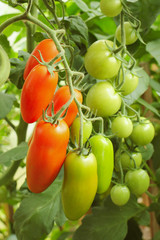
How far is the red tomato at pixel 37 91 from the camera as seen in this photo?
1.09ft

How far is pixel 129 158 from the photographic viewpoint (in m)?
0.51

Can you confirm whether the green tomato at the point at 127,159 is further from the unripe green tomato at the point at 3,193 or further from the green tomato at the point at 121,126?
the unripe green tomato at the point at 3,193

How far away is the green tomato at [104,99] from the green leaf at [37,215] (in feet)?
0.91

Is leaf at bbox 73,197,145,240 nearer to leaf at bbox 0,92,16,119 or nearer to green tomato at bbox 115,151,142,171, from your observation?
green tomato at bbox 115,151,142,171

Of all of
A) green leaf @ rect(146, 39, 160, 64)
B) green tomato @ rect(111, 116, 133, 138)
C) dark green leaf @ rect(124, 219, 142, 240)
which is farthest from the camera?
dark green leaf @ rect(124, 219, 142, 240)

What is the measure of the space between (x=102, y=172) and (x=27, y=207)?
0.30 meters

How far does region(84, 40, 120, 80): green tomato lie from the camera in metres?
0.39

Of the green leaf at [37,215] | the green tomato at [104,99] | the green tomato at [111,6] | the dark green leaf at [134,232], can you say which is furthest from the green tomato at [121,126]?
the dark green leaf at [134,232]

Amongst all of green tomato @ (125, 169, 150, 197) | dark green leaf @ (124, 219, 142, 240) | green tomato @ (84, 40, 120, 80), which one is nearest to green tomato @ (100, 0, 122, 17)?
green tomato @ (84, 40, 120, 80)

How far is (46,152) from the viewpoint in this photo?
1.03ft

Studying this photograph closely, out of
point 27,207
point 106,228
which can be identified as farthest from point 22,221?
point 106,228

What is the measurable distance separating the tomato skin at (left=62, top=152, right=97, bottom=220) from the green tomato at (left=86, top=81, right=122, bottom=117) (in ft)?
0.29

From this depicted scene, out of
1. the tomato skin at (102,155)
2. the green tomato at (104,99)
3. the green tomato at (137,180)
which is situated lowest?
the green tomato at (137,180)

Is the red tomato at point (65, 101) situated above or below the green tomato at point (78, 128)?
above
